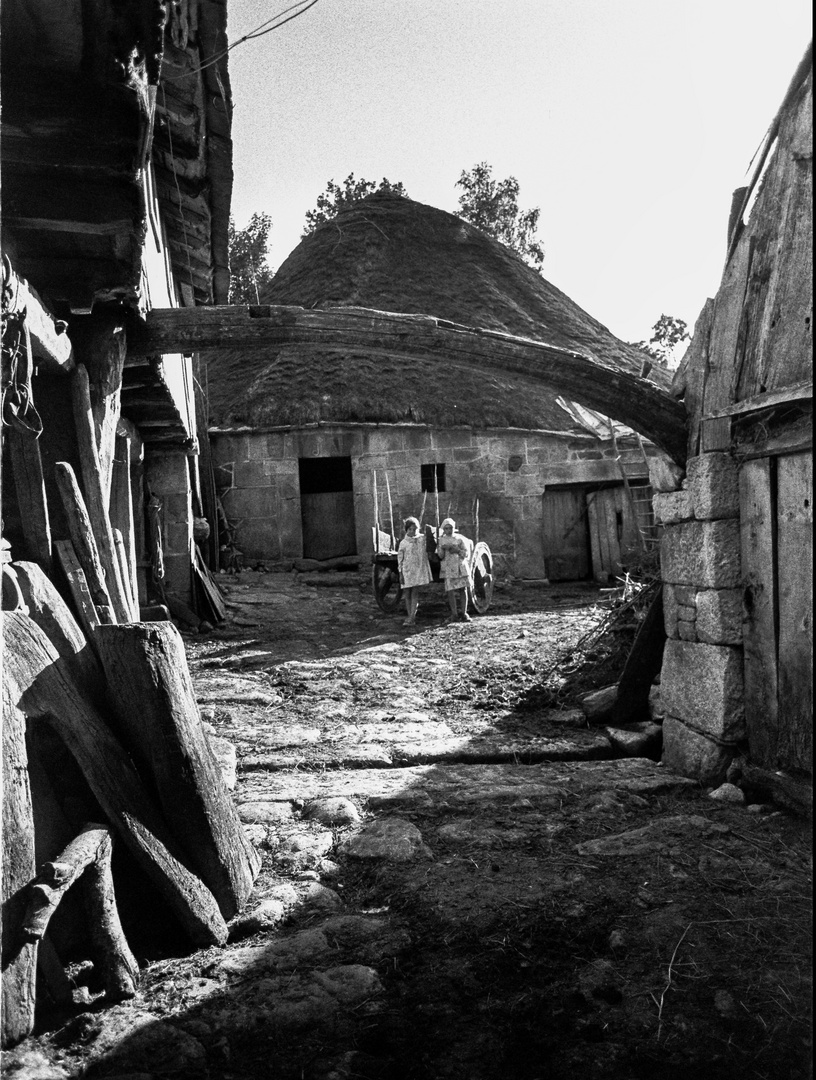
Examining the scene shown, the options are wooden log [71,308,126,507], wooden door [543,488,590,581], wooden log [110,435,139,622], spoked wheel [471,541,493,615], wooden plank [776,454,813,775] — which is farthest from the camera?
wooden door [543,488,590,581]

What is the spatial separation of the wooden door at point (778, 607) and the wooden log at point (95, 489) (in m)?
3.46

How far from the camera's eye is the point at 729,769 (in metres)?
4.72

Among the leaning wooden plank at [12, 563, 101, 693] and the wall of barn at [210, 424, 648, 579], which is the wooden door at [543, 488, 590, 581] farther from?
the leaning wooden plank at [12, 563, 101, 693]

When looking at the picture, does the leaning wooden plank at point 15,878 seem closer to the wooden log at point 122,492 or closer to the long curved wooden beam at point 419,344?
the long curved wooden beam at point 419,344

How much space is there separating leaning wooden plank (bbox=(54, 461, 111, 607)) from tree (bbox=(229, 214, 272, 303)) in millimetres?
21112

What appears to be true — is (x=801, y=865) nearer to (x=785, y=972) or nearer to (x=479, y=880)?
(x=785, y=972)

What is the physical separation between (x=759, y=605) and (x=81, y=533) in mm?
3655

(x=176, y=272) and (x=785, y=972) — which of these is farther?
(x=176, y=272)

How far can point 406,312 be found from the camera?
62.7 feet

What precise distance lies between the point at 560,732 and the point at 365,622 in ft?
18.4

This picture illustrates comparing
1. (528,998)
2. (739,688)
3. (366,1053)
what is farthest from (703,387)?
(366,1053)

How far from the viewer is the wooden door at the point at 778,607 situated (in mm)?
4223

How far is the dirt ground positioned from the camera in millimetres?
2443

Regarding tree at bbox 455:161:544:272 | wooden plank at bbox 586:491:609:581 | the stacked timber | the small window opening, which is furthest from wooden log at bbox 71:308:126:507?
tree at bbox 455:161:544:272
